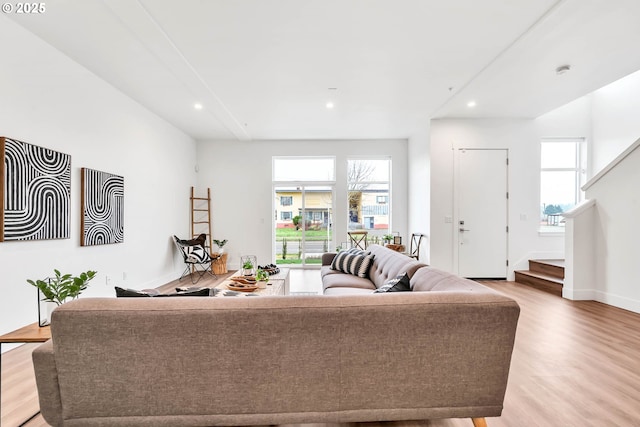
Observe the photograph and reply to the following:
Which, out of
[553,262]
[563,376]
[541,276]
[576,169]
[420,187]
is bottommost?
[563,376]

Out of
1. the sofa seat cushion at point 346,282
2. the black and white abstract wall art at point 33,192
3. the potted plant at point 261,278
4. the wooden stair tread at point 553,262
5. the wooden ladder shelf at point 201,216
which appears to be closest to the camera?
the black and white abstract wall art at point 33,192

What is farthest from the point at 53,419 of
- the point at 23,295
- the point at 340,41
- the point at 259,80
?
the point at 259,80

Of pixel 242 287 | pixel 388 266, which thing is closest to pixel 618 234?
pixel 388 266

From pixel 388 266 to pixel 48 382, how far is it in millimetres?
2642

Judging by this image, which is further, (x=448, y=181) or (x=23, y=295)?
(x=448, y=181)

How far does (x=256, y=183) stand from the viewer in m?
6.96

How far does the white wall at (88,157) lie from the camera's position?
2785 millimetres

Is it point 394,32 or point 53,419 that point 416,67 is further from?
point 53,419

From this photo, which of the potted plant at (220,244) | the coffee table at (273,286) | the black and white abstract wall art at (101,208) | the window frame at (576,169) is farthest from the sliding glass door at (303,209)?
the window frame at (576,169)

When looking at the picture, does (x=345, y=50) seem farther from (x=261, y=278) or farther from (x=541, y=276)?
(x=541, y=276)

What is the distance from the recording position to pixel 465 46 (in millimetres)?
3221

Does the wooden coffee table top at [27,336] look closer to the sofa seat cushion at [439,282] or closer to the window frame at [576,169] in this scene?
the sofa seat cushion at [439,282]

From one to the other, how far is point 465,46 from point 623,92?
4035 millimetres

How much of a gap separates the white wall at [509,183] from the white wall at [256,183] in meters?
1.36
